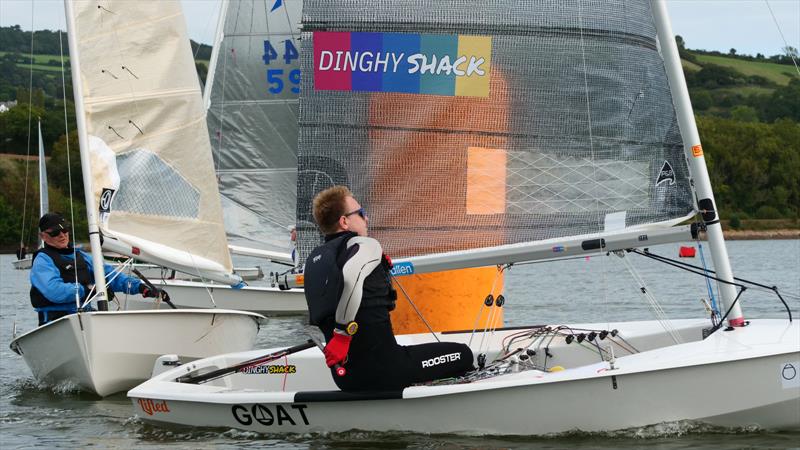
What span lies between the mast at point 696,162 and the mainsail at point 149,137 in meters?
4.54

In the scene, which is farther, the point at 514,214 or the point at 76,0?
the point at 76,0

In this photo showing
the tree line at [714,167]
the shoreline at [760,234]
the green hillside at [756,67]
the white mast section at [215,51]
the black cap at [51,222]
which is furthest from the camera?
the green hillside at [756,67]

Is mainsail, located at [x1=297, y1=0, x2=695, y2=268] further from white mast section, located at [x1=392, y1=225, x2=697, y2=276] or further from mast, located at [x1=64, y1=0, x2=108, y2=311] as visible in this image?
mast, located at [x1=64, y1=0, x2=108, y2=311]

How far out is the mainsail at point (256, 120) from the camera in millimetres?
15891

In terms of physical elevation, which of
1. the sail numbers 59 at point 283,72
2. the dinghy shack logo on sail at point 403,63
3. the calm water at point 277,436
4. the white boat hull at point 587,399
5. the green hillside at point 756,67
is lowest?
the calm water at point 277,436

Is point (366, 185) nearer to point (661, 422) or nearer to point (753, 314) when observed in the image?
point (661, 422)

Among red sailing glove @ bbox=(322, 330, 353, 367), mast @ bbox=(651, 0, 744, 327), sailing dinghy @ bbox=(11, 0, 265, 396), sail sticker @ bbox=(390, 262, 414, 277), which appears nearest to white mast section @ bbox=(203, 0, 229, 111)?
sailing dinghy @ bbox=(11, 0, 265, 396)

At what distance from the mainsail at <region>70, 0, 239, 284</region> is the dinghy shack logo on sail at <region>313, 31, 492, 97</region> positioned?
281cm

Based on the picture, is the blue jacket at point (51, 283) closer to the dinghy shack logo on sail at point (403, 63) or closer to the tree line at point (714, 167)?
the dinghy shack logo on sail at point (403, 63)

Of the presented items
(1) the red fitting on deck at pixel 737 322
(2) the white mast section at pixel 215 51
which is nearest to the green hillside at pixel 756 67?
(2) the white mast section at pixel 215 51

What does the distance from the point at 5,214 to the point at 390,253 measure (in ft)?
156

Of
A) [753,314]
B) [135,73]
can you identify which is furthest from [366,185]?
[753,314]

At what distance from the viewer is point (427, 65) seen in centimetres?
742

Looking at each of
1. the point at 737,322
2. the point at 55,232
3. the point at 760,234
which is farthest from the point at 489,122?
the point at 760,234
